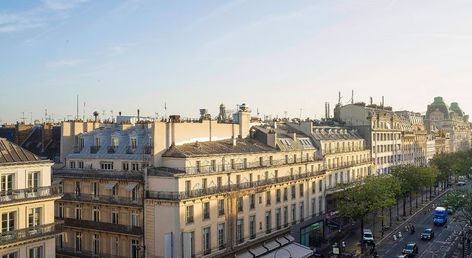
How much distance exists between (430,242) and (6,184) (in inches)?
2278

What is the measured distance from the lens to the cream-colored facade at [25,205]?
37.9 metres

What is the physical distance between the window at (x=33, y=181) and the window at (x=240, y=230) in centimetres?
2268

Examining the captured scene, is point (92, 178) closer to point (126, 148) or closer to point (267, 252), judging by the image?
point (126, 148)

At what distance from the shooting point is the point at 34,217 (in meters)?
40.1

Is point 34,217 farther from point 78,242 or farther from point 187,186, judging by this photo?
point 78,242

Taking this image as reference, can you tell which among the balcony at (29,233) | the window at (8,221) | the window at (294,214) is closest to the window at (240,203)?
the window at (294,214)

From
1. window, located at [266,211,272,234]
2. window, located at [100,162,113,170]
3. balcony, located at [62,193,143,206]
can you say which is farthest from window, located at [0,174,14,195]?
window, located at [266,211,272,234]

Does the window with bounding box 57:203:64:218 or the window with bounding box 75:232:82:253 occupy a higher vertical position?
the window with bounding box 57:203:64:218

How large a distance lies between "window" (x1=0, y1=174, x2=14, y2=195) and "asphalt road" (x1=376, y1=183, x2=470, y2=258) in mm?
46195

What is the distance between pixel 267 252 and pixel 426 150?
9984cm

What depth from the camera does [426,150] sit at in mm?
144875

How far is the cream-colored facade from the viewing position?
124 feet

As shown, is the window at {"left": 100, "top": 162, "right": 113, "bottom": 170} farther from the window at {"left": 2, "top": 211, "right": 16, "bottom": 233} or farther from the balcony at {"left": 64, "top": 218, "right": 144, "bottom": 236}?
the window at {"left": 2, "top": 211, "right": 16, "bottom": 233}

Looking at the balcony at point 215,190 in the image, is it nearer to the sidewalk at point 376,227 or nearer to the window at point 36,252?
the window at point 36,252
